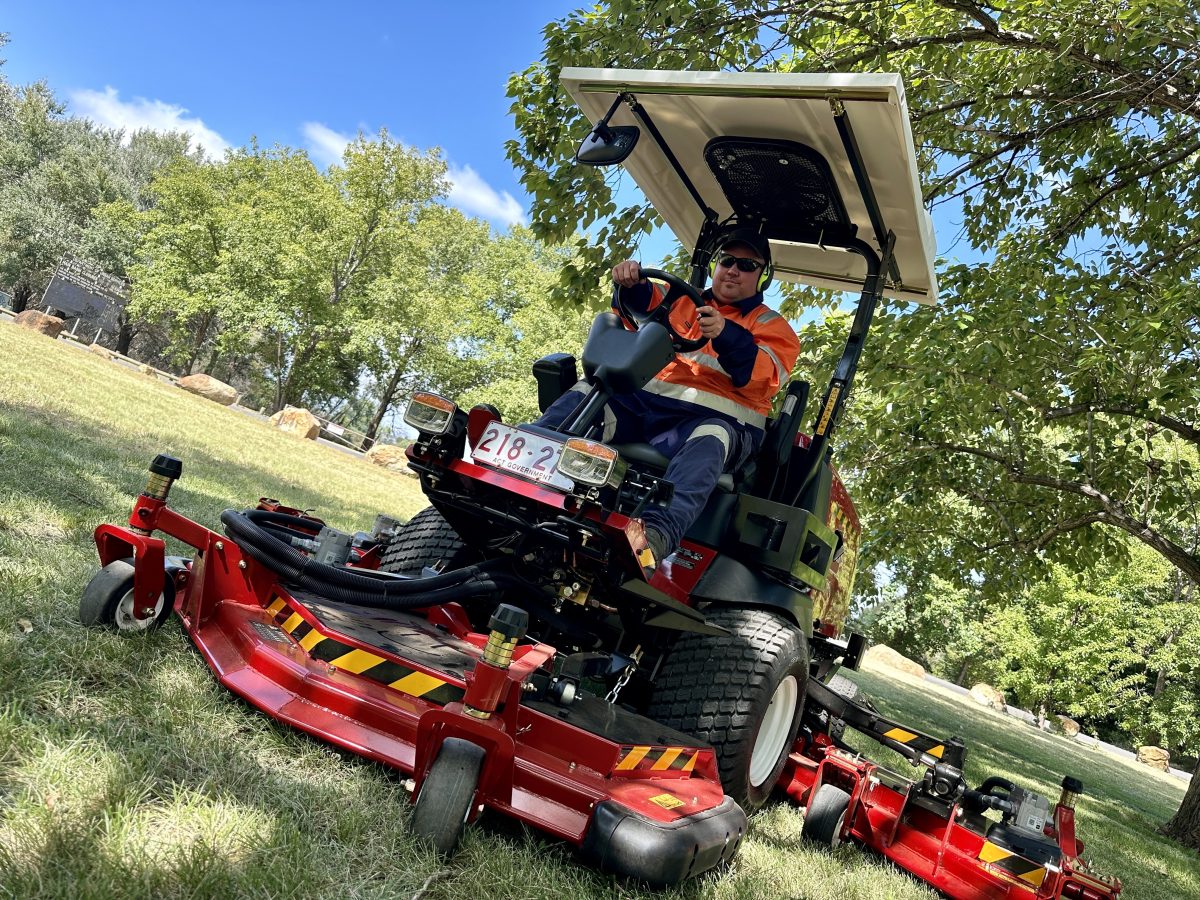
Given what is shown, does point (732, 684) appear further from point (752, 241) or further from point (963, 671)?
point (963, 671)

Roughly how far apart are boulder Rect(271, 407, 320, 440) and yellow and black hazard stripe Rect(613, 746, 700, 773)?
24075 mm

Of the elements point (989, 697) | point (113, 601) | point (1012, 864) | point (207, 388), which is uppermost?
point (1012, 864)

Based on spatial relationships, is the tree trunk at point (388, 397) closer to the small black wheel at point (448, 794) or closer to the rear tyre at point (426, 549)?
the rear tyre at point (426, 549)

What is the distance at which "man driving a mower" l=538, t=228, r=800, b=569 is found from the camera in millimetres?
3719

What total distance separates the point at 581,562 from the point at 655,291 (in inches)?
58.7

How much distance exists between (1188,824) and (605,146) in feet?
28.7

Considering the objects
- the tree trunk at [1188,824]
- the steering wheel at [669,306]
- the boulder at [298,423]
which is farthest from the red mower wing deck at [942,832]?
the boulder at [298,423]

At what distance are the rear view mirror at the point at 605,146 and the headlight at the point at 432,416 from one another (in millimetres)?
1408

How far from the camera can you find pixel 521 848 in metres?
2.44

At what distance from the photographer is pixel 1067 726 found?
30.8 meters

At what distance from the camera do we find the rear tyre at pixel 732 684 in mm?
3365

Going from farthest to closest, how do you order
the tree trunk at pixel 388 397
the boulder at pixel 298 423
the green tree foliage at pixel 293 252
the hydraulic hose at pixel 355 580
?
the tree trunk at pixel 388 397, the green tree foliage at pixel 293 252, the boulder at pixel 298 423, the hydraulic hose at pixel 355 580

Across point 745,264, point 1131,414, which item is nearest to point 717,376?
point 745,264

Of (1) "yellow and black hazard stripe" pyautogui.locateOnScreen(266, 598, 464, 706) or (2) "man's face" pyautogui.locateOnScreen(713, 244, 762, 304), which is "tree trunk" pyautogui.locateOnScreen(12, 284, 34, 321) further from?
(1) "yellow and black hazard stripe" pyautogui.locateOnScreen(266, 598, 464, 706)
